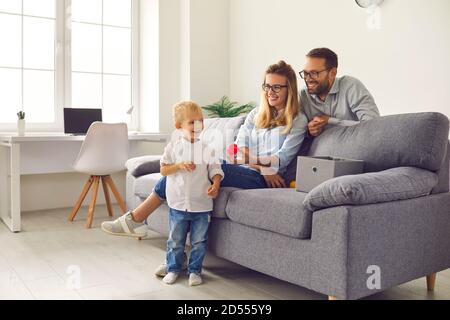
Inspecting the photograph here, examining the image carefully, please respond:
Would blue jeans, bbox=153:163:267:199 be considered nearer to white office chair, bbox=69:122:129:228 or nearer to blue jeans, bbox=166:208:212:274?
blue jeans, bbox=166:208:212:274

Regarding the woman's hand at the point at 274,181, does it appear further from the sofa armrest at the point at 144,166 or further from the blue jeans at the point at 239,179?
the sofa armrest at the point at 144,166

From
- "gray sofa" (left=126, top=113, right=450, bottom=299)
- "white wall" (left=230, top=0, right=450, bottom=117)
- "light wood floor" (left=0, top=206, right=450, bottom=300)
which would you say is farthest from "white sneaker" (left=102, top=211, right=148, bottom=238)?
"white wall" (left=230, top=0, right=450, bottom=117)

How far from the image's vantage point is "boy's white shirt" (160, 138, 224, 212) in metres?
2.19

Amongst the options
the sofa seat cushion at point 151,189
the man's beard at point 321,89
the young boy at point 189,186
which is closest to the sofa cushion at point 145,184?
the sofa seat cushion at point 151,189

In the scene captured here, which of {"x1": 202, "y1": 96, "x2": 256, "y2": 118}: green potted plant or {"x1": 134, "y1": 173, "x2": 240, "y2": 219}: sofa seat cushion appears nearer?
{"x1": 134, "y1": 173, "x2": 240, "y2": 219}: sofa seat cushion

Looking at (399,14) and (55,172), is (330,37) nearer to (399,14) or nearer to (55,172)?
(399,14)

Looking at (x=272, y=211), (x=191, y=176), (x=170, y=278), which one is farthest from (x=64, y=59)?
(x=272, y=211)

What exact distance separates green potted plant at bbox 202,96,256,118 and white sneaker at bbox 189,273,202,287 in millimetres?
2311

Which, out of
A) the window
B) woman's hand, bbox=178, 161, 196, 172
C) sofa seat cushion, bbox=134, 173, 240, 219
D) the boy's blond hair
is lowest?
sofa seat cushion, bbox=134, 173, 240, 219

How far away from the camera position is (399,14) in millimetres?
3137

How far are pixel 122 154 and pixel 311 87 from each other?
1646 millimetres

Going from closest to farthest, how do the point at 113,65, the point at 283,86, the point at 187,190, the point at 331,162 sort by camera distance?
the point at 331,162 < the point at 187,190 < the point at 283,86 < the point at 113,65

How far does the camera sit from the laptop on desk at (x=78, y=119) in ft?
12.7

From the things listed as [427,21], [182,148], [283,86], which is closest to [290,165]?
[283,86]
